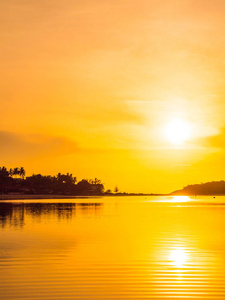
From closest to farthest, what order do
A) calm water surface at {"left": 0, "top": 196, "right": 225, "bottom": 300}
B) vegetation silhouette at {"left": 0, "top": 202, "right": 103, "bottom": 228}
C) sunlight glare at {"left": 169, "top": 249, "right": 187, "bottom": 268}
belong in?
1. calm water surface at {"left": 0, "top": 196, "right": 225, "bottom": 300}
2. sunlight glare at {"left": 169, "top": 249, "right": 187, "bottom": 268}
3. vegetation silhouette at {"left": 0, "top": 202, "right": 103, "bottom": 228}

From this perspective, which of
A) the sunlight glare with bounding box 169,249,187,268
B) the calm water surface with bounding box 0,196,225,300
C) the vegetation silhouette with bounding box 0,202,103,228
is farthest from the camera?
the vegetation silhouette with bounding box 0,202,103,228

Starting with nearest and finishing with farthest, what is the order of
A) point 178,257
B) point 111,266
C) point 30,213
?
point 111,266 < point 178,257 < point 30,213

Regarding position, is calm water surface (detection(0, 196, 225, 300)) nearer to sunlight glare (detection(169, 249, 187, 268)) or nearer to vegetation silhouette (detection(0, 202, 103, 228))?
sunlight glare (detection(169, 249, 187, 268))

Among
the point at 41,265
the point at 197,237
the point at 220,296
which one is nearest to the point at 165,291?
the point at 220,296

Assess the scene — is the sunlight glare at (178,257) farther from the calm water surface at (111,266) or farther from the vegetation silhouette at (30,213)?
the vegetation silhouette at (30,213)

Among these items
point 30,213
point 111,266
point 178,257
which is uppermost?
point 30,213

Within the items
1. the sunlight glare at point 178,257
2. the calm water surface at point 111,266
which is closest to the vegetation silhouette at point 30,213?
the calm water surface at point 111,266

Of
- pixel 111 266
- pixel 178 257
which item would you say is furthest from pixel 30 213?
pixel 111 266

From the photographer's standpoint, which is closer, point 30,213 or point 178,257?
point 178,257

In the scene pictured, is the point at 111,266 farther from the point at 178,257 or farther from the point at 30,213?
the point at 30,213

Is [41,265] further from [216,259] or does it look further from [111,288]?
[216,259]

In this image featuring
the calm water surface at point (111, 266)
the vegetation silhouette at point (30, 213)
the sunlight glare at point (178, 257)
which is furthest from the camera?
the vegetation silhouette at point (30, 213)

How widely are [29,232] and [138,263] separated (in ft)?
63.6

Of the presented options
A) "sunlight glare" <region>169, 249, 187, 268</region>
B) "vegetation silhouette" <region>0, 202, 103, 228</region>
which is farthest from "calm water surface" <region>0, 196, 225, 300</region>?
"vegetation silhouette" <region>0, 202, 103, 228</region>
